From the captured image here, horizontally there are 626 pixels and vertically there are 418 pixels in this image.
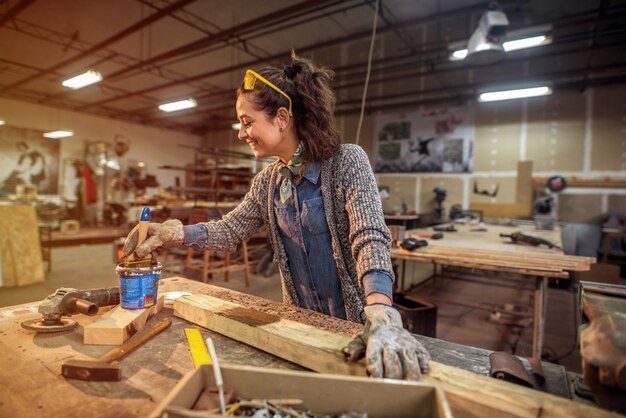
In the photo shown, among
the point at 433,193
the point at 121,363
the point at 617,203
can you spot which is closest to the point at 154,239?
the point at 121,363

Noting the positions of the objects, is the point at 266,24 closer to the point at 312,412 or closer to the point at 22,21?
the point at 22,21

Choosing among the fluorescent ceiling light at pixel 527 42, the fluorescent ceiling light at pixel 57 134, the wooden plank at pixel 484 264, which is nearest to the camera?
the wooden plank at pixel 484 264

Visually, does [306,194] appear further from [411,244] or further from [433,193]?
[433,193]

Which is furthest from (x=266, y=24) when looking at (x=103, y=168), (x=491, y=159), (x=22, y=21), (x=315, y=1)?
(x=103, y=168)

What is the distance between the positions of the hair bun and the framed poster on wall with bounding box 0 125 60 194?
→ 13.2 m

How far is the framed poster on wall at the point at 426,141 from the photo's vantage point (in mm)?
8922

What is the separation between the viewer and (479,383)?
820mm

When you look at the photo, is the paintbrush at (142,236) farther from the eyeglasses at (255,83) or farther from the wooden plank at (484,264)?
the wooden plank at (484,264)

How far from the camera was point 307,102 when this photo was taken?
1469mm

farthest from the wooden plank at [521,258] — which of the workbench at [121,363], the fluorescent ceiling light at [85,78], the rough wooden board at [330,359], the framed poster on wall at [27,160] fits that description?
the framed poster on wall at [27,160]

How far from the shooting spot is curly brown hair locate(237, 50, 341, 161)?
1.42 m

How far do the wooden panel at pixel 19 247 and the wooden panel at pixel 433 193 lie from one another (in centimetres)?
875

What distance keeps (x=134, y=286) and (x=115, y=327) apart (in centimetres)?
18

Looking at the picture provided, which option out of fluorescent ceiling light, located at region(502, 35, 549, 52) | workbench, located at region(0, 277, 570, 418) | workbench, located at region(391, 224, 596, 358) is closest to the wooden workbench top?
workbench, located at region(391, 224, 596, 358)
